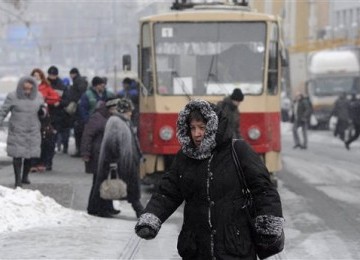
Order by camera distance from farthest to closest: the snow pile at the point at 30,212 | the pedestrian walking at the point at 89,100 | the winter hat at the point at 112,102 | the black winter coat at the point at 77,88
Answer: the black winter coat at the point at 77,88
the pedestrian walking at the point at 89,100
the winter hat at the point at 112,102
the snow pile at the point at 30,212

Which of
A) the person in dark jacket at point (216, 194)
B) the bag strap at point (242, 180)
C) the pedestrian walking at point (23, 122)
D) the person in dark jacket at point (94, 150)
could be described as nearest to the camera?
the person in dark jacket at point (216, 194)

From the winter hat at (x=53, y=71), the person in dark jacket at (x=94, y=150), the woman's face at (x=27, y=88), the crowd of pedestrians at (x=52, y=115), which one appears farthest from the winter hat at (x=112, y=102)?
the winter hat at (x=53, y=71)

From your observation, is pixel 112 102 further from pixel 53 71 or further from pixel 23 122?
pixel 53 71

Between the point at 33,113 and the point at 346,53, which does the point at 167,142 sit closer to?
the point at 33,113

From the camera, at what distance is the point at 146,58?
17.7m

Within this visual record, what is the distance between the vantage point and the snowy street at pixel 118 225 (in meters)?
11.0

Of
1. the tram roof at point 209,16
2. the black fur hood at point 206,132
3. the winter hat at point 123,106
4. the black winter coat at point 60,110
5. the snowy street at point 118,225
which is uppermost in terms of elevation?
the tram roof at point 209,16

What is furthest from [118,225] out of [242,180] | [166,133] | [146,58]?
[242,180]

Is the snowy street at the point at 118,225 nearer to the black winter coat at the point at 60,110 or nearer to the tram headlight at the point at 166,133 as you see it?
the tram headlight at the point at 166,133

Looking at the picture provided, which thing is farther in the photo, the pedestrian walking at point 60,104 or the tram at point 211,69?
the pedestrian walking at point 60,104

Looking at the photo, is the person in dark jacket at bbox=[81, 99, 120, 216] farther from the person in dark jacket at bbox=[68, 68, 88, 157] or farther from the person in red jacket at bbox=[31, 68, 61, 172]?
the person in dark jacket at bbox=[68, 68, 88, 157]

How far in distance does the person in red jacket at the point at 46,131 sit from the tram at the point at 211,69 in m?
1.69

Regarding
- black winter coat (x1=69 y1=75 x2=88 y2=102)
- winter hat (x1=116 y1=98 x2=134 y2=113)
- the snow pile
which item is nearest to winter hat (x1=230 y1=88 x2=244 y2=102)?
winter hat (x1=116 y1=98 x2=134 y2=113)

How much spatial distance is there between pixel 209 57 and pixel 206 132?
11.3m
